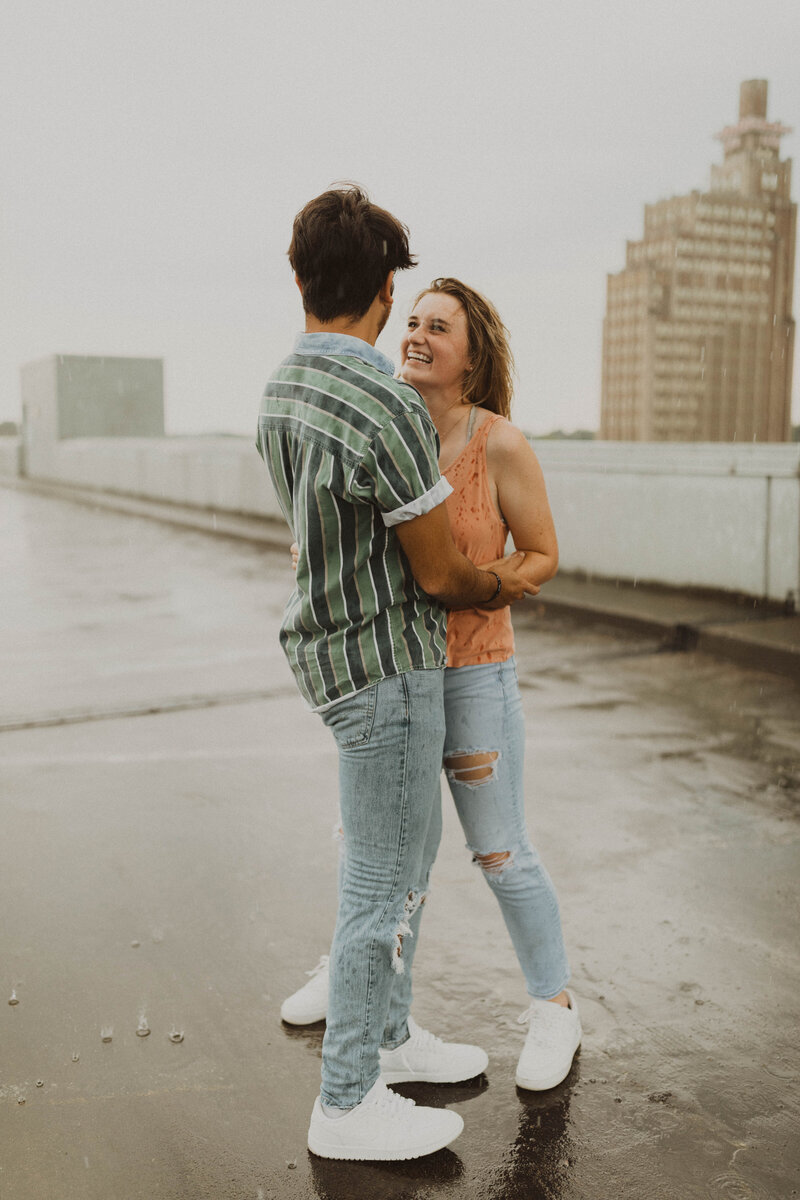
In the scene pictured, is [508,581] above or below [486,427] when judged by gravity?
below

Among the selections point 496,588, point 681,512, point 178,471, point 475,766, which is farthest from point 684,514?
point 178,471

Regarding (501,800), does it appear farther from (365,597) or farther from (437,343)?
(437,343)

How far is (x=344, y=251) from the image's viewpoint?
6.63 ft

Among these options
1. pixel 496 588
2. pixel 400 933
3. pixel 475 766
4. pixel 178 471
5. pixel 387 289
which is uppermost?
pixel 387 289

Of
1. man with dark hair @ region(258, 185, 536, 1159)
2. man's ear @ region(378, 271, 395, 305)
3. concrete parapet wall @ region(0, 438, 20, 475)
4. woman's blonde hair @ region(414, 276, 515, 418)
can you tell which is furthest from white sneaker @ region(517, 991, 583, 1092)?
concrete parapet wall @ region(0, 438, 20, 475)

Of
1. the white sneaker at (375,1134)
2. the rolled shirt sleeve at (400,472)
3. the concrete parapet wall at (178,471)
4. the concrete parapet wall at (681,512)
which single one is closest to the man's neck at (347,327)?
the rolled shirt sleeve at (400,472)

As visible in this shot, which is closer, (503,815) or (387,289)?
(387,289)

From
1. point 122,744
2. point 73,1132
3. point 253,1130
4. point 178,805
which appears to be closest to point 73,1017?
point 73,1132

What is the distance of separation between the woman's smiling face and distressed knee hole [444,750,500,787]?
2.85ft

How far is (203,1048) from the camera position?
284cm

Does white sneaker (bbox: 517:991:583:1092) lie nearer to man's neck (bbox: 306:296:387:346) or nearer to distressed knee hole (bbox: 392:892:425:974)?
distressed knee hole (bbox: 392:892:425:974)

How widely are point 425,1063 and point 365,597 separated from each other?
1265mm

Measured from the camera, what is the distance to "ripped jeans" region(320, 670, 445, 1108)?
2195 mm

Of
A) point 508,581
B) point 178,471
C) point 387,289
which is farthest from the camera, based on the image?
point 178,471
